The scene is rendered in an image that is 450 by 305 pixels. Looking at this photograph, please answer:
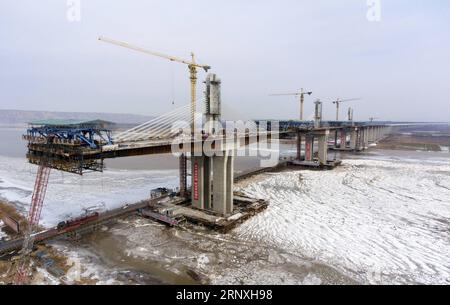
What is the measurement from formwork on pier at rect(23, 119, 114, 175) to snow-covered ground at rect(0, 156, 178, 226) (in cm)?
781

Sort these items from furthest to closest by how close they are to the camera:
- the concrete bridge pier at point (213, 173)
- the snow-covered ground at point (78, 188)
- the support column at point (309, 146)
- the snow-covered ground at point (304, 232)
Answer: the support column at point (309, 146) → the snow-covered ground at point (78, 188) → the concrete bridge pier at point (213, 173) → the snow-covered ground at point (304, 232)

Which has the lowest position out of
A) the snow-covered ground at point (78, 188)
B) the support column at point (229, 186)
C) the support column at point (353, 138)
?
the snow-covered ground at point (78, 188)

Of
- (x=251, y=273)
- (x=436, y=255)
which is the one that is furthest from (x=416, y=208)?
(x=251, y=273)

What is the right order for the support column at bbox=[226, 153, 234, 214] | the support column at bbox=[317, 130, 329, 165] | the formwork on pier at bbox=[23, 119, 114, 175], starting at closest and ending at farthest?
1. the formwork on pier at bbox=[23, 119, 114, 175]
2. the support column at bbox=[226, 153, 234, 214]
3. the support column at bbox=[317, 130, 329, 165]

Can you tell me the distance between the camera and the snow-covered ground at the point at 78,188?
2907 centimetres

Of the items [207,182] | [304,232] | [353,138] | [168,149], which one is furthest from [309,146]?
[168,149]

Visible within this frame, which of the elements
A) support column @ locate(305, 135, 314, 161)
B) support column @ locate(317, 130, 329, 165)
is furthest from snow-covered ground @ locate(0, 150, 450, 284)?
support column @ locate(305, 135, 314, 161)

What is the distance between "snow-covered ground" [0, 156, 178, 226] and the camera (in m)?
29.1

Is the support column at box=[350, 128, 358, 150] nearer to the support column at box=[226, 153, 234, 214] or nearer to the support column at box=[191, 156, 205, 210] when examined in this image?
the support column at box=[226, 153, 234, 214]

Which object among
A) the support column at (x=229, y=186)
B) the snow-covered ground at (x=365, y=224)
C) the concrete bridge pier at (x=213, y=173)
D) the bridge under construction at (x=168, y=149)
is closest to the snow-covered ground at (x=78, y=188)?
the bridge under construction at (x=168, y=149)

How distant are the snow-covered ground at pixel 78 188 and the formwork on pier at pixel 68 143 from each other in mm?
7809

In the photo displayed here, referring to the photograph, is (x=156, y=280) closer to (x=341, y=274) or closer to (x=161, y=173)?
(x=341, y=274)

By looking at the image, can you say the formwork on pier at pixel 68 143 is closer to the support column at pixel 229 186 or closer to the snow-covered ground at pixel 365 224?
the support column at pixel 229 186

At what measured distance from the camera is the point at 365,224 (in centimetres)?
2503
